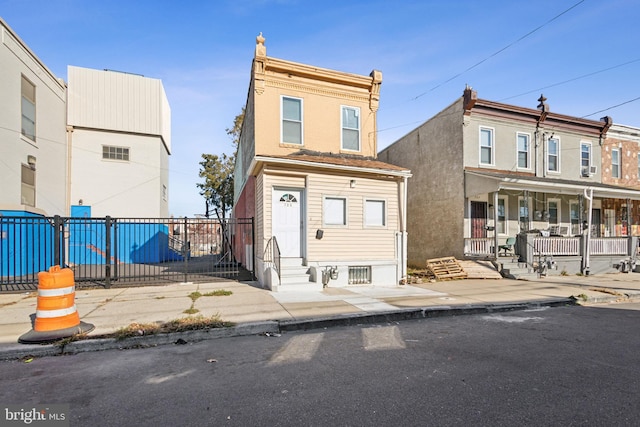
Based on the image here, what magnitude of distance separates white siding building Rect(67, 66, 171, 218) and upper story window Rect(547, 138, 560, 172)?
21176 mm

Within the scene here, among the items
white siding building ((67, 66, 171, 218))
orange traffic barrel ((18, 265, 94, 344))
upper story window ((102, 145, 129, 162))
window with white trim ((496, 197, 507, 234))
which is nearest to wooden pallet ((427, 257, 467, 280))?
window with white trim ((496, 197, 507, 234))

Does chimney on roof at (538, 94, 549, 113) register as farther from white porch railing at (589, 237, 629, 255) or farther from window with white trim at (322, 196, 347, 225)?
window with white trim at (322, 196, 347, 225)

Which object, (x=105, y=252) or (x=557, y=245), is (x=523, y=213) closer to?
(x=557, y=245)

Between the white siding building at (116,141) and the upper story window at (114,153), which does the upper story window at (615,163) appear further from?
the upper story window at (114,153)

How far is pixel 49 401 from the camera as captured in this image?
11.6ft

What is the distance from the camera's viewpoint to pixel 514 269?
44.4 feet

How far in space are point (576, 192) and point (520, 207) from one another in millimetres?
2239

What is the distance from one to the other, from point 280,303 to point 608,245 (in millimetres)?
15797

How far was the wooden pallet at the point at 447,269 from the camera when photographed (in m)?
13.1

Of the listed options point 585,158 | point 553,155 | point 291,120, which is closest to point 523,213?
point 553,155

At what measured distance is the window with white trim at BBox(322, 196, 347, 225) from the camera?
11109 mm

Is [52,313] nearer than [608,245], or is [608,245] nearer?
[52,313]

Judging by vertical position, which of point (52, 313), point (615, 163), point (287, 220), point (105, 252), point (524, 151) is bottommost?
point (52, 313)

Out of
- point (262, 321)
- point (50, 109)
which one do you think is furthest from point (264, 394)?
point (50, 109)
